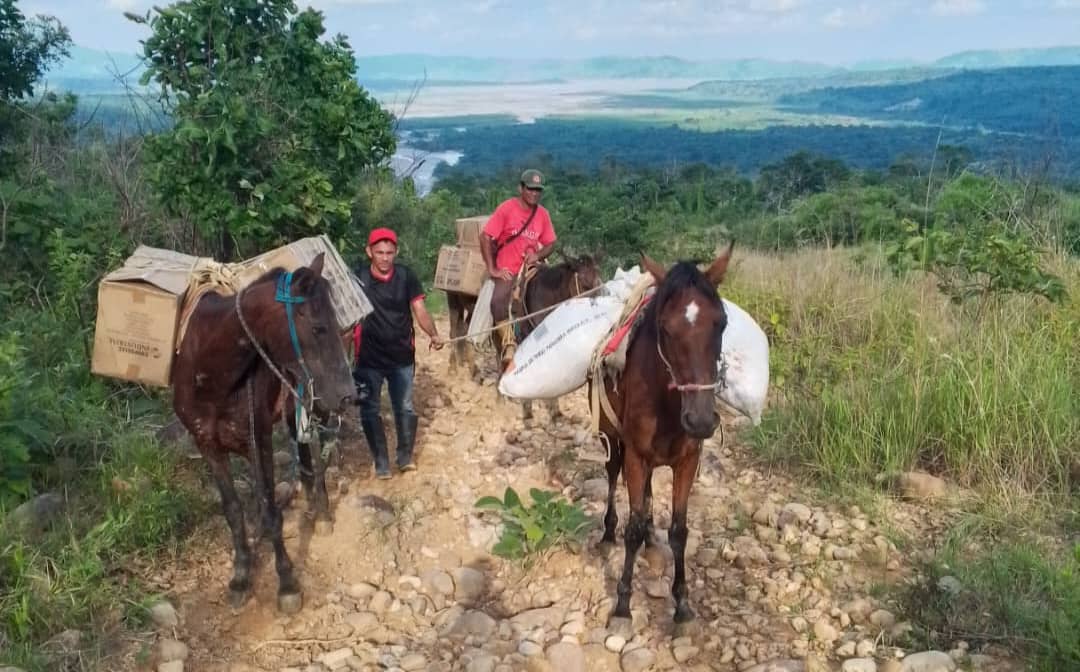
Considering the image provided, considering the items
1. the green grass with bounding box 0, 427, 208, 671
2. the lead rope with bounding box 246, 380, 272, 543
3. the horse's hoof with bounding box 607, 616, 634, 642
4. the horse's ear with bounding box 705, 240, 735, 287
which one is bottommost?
the horse's hoof with bounding box 607, 616, 634, 642

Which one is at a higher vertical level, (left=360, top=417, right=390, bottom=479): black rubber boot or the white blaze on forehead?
the white blaze on forehead

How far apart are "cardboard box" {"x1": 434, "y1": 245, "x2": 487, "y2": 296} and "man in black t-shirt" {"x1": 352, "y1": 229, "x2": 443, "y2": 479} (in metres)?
2.50

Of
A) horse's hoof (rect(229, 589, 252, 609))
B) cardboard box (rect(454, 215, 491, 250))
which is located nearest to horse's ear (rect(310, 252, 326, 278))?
horse's hoof (rect(229, 589, 252, 609))

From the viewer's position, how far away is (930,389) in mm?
5574

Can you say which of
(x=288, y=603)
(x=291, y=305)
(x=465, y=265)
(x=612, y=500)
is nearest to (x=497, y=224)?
(x=465, y=265)

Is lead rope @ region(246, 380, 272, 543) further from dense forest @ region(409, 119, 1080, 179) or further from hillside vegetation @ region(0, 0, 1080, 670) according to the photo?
dense forest @ region(409, 119, 1080, 179)

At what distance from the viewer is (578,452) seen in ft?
21.1

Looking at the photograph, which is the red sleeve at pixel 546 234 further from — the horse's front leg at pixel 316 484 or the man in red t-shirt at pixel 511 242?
the horse's front leg at pixel 316 484

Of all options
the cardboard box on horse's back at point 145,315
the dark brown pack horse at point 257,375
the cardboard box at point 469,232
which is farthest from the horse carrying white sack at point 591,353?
the cardboard box at point 469,232

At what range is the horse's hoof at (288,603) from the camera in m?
4.39

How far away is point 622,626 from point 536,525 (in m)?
0.80

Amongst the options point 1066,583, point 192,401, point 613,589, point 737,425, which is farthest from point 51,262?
point 1066,583

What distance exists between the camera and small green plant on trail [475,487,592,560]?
475cm

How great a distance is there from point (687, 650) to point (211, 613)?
2.43 m
